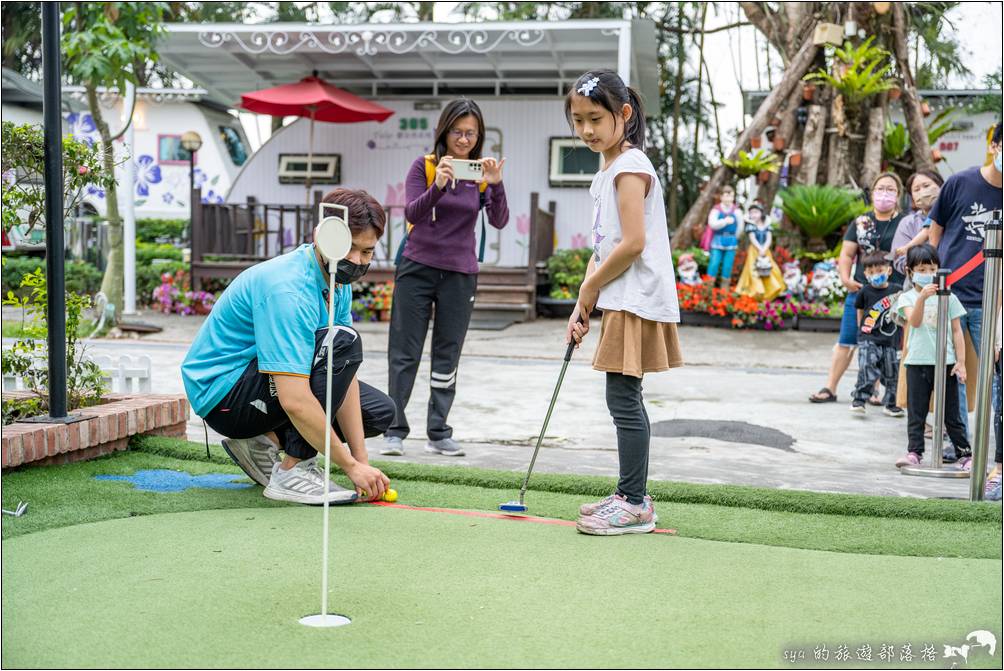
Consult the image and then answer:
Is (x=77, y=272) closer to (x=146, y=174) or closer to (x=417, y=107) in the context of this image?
(x=146, y=174)

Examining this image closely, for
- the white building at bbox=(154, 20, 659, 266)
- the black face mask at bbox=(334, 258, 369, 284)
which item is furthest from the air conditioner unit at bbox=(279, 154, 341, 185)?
A: the black face mask at bbox=(334, 258, 369, 284)

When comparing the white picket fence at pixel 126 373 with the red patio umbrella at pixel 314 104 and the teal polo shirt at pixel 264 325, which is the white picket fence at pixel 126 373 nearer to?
the teal polo shirt at pixel 264 325

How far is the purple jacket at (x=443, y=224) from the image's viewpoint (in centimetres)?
447

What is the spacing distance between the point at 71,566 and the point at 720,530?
167 cm

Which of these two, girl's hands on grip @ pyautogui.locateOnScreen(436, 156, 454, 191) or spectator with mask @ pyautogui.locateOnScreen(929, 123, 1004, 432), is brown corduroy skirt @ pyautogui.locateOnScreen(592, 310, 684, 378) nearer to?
girl's hands on grip @ pyautogui.locateOnScreen(436, 156, 454, 191)

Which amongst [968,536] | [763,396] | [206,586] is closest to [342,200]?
[206,586]

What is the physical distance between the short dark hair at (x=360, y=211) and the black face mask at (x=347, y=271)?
0.10 meters

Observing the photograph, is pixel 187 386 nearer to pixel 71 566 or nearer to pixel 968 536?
pixel 71 566

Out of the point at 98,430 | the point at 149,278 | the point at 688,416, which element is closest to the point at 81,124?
the point at 149,278

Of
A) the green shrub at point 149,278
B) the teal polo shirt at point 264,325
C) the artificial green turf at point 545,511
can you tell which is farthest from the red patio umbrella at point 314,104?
the teal polo shirt at point 264,325

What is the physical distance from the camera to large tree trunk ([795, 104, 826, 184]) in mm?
12906

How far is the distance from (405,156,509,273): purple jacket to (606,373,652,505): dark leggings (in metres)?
1.63

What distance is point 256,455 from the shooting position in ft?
11.4

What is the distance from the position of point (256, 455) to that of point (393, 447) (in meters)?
1.09
